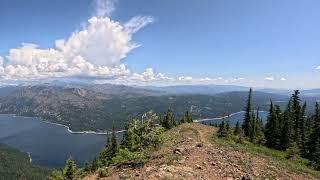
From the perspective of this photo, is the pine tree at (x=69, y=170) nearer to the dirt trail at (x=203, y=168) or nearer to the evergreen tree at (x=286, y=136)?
the dirt trail at (x=203, y=168)

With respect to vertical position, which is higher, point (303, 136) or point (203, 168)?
point (203, 168)

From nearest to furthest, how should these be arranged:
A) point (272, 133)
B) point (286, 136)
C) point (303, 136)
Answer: point (286, 136) < point (303, 136) < point (272, 133)

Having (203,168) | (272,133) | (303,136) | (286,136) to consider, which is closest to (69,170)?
(203,168)

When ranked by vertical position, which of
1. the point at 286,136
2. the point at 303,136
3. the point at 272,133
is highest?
the point at 286,136

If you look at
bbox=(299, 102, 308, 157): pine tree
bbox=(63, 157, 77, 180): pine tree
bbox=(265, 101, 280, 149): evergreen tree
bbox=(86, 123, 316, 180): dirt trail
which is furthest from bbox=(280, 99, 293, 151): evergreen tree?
bbox=(63, 157, 77, 180): pine tree

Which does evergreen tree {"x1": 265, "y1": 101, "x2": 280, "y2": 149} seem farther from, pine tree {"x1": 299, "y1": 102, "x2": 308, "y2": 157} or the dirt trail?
the dirt trail

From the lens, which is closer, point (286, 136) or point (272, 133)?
point (286, 136)

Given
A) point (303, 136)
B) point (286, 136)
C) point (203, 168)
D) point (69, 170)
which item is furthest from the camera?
point (303, 136)

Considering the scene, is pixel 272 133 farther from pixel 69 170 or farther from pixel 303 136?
pixel 69 170

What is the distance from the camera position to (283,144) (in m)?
93.6

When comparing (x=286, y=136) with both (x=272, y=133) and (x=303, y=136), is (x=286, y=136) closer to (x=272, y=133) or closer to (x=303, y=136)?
(x=272, y=133)

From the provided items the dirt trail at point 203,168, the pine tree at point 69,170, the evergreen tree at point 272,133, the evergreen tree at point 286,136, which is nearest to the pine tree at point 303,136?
the evergreen tree at point 286,136

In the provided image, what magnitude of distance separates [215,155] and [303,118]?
8112 cm

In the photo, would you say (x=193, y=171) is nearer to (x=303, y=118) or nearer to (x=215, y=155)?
(x=215, y=155)
